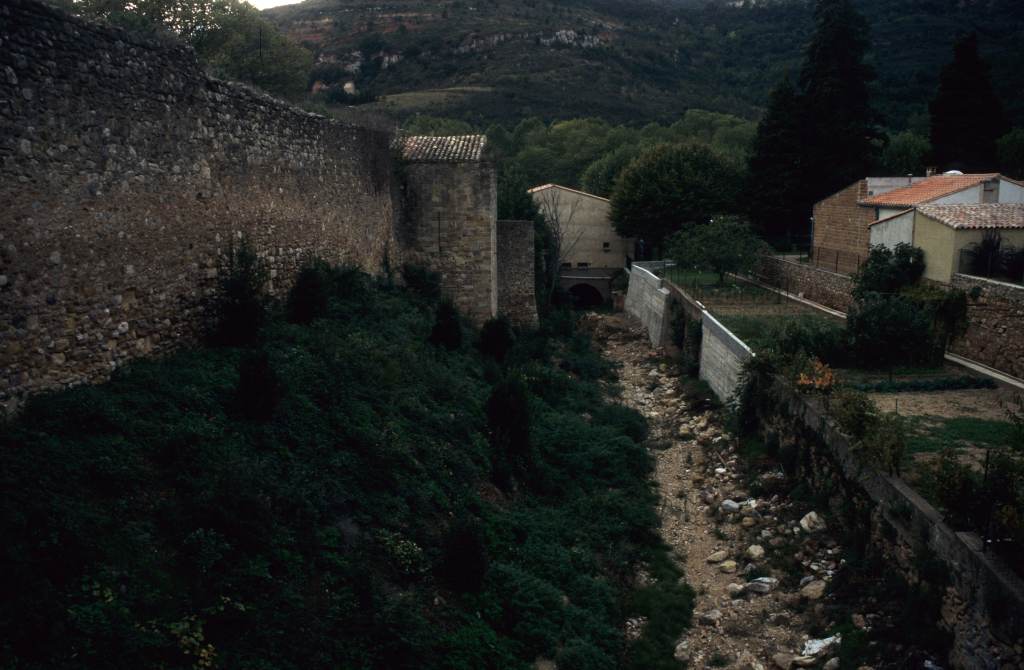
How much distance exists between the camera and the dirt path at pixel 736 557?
8828 mm

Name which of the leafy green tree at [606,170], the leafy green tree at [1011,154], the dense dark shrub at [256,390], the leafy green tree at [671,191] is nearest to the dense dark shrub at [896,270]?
the dense dark shrub at [256,390]

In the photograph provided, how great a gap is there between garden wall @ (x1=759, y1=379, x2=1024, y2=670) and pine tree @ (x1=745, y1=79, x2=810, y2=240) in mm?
23372

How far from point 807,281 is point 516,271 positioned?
34.1 feet

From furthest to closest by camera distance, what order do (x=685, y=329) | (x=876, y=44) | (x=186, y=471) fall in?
(x=876, y=44) → (x=685, y=329) → (x=186, y=471)

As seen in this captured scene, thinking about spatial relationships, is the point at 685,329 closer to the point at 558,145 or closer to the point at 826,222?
the point at 826,222

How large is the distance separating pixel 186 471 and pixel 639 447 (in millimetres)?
9602

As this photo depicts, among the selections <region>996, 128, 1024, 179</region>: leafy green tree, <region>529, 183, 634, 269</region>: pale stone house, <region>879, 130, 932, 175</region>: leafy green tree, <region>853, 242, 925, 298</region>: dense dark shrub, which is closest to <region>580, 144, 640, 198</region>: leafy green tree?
<region>529, 183, 634, 269</region>: pale stone house

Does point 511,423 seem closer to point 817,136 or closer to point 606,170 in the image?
point 817,136

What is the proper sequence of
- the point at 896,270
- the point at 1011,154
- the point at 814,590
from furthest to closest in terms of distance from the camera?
the point at 1011,154
the point at 896,270
the point at 814,590

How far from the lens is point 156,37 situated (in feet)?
27.4

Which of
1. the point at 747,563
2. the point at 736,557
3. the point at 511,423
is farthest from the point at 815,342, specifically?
the point at 511,423

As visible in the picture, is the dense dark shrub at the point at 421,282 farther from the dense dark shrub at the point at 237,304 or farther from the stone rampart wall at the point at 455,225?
the dense dark shrub at the point at 237,304

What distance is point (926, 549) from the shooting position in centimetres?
809

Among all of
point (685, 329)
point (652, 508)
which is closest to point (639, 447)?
point (652, 508)
